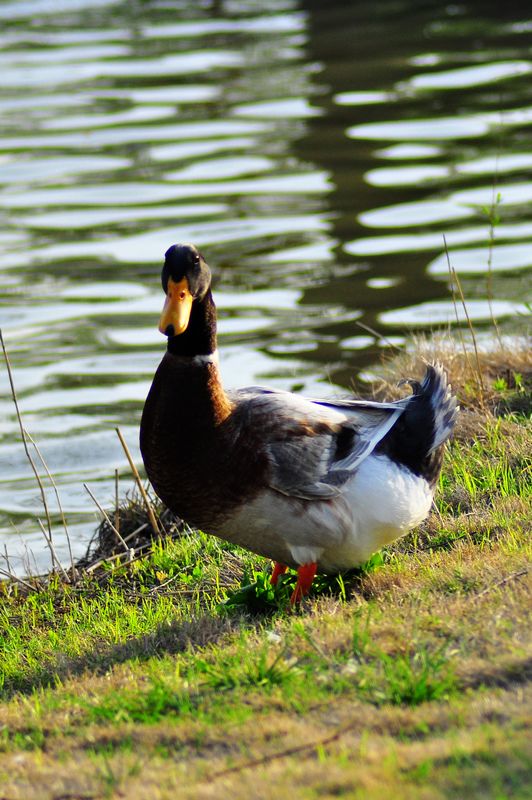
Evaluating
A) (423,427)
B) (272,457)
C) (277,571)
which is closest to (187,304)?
(272,457)

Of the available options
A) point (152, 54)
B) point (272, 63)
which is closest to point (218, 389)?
point (272, 63)

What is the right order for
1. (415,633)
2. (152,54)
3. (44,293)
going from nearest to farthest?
(415,633)
(44,293)
(152,54)

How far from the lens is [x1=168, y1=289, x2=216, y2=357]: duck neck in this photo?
4.64 meters

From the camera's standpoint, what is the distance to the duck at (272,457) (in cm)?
450

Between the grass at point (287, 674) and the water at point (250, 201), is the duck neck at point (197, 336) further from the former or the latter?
the water at point (250, 201)

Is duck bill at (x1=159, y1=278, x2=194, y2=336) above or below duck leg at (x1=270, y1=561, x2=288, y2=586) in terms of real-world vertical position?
above

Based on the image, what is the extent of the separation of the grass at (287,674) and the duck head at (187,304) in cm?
95

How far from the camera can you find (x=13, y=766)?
3535mm

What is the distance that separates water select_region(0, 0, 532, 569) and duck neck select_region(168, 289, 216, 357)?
6.87 feet

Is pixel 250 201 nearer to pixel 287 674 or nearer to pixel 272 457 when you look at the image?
pixel 272 457

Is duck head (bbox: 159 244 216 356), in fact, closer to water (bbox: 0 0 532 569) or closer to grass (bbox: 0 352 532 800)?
grass (bbox: 0 352 532 800)

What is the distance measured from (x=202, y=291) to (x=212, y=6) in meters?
18.6

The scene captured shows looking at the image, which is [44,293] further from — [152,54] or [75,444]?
[152,54]

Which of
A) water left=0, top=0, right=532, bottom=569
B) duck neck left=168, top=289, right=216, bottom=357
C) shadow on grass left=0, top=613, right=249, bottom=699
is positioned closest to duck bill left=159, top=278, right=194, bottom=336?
duck neck left=168, top=289, right=216, bottom=357
